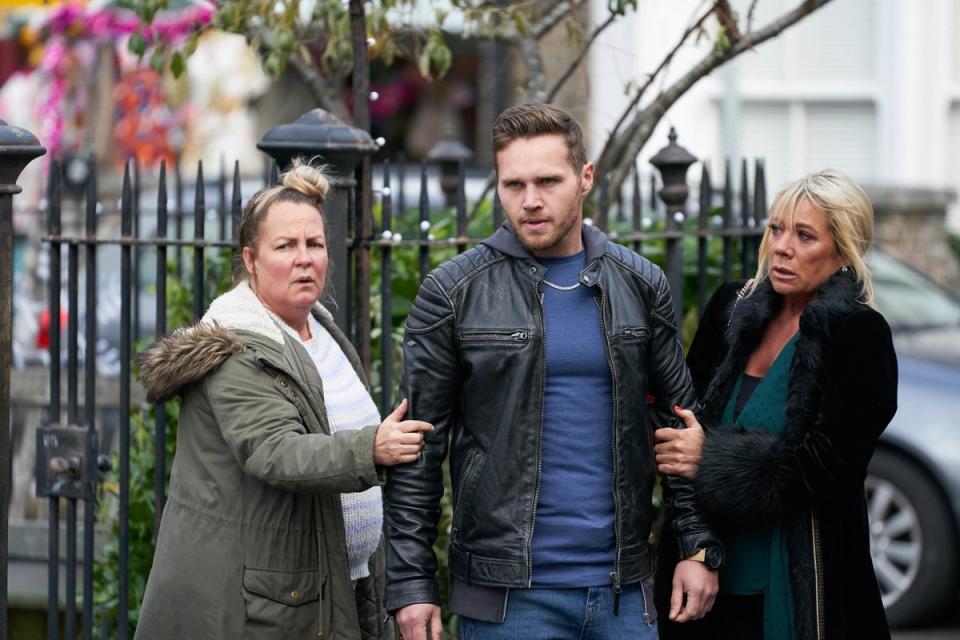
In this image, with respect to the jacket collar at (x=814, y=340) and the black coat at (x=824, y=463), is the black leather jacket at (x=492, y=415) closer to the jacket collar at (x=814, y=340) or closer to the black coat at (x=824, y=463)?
the black coat at (x=824, y=463)

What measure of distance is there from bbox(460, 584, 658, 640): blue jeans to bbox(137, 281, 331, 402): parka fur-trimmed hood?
31.7 inches

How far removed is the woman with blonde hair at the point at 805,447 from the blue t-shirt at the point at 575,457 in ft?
0.89

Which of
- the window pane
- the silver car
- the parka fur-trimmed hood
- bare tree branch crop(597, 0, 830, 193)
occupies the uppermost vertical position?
the window pane

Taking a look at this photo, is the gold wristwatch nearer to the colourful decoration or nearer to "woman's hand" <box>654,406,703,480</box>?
"woman's hand" <box>654,406,703,480</box>

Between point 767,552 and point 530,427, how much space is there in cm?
71

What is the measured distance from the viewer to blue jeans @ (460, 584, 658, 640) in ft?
11.6

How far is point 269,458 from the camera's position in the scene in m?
Result: 3.52

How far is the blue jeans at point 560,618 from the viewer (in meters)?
3.54

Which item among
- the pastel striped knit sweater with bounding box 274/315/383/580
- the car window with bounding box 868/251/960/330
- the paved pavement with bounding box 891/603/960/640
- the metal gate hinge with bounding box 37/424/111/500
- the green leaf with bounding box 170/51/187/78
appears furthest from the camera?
the car window with bounding box 868/251/960/330

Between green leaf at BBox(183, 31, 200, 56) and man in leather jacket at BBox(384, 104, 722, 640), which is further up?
green leaf at BBox(183, 31, 200, 56)

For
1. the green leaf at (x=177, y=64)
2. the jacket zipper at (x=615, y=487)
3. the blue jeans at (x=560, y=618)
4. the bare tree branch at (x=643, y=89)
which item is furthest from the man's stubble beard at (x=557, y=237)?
the green leaf at (x=177, y=64)

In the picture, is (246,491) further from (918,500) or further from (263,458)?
(918,500)

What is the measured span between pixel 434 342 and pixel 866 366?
1.00 metres

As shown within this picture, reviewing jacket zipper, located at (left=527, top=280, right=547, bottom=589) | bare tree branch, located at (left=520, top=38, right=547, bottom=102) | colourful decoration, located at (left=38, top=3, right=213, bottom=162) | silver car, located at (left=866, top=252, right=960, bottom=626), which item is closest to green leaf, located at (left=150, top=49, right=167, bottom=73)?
bare tree branch, located at (left=520, top=38, right=547, bottom=102)
